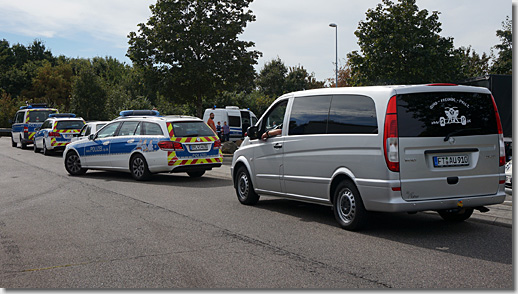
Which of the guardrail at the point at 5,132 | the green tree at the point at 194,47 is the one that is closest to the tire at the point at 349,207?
the green tree at the point at 194,47

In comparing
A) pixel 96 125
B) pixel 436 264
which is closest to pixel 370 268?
pixel 436 264

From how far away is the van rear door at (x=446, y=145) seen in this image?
6.96 meters

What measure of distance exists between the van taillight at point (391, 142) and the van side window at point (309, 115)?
124 cm

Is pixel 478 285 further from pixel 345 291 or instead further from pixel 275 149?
pixel 275 149

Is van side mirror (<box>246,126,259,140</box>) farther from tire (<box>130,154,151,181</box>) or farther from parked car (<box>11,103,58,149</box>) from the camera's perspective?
parked car (<box>11,103,58,149</box>)

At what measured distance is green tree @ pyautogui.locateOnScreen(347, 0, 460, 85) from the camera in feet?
92.9

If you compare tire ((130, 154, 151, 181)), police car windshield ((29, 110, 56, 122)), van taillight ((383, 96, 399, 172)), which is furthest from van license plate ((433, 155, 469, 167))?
police car windshield ((29, 110, 56, 122))

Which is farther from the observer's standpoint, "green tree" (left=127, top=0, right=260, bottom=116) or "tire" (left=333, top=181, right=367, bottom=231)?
"green tree" (left=127, top=0, right=260, bottom=116)

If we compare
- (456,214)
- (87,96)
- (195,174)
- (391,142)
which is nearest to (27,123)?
(87,96)

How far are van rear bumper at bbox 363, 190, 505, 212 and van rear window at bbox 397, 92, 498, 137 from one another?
81 cm

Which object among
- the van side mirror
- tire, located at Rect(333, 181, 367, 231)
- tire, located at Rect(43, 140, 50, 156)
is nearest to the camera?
tire, located at Rect(333, 181, 367, 231)

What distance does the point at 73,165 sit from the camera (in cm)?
1606

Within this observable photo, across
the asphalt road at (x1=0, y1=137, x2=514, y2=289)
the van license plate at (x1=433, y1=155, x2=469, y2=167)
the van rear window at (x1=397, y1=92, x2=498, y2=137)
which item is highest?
the van rear window at (x1=397, y1=92, x2=498, y2=137)

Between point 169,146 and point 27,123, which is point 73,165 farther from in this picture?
point 27,123
